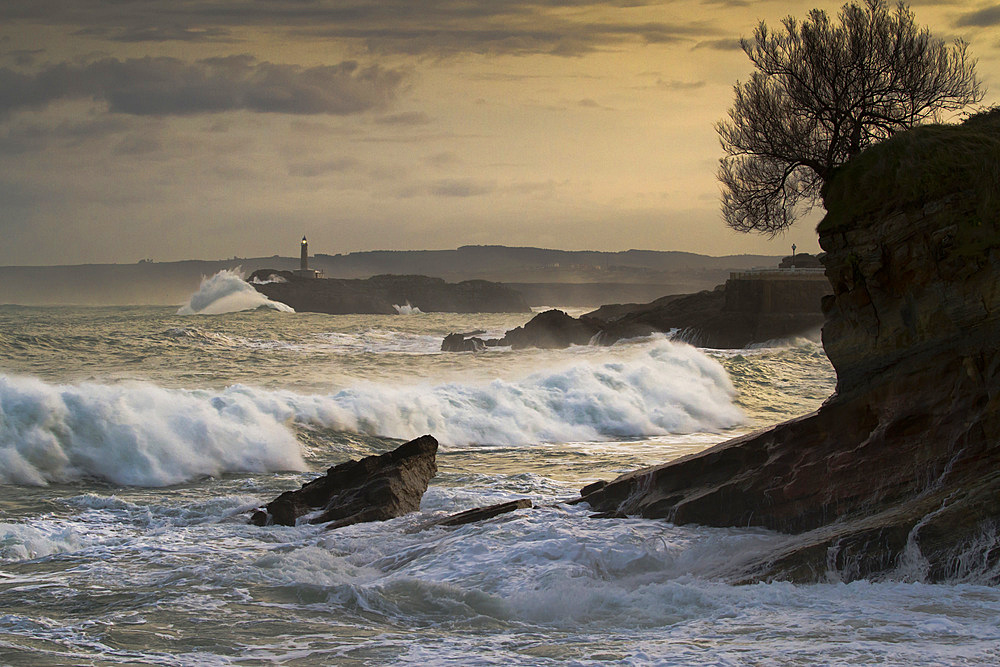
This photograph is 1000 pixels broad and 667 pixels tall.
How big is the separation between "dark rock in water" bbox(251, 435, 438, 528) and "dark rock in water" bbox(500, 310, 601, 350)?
33.3 m

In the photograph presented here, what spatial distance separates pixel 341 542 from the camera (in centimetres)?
991

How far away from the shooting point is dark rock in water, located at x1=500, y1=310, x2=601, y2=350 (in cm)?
4612

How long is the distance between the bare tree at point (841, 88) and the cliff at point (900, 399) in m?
1.96

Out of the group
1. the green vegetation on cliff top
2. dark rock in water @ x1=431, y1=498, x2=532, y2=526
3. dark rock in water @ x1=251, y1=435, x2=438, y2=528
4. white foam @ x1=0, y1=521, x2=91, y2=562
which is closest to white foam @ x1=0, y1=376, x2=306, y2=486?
white foam @ x1=0, y1=521, x2=91, y2=562

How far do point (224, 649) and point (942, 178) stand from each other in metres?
7.39

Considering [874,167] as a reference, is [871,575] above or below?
below

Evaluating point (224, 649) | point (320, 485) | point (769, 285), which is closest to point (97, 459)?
point (320, 485)

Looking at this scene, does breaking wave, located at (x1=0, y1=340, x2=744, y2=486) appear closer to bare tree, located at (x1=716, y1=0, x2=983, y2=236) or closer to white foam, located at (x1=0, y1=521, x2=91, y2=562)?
white foam, located at (x1=0, y1=521, x2=91, y2=562)

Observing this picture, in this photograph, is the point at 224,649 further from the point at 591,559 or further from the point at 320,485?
the point at 320,485

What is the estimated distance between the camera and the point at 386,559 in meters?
9.32

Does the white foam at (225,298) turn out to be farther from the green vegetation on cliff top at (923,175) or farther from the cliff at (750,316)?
the green vegetation on cliff top at (923,175)

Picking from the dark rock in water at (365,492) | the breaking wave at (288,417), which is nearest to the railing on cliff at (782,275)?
the breaking wave at (288,417)

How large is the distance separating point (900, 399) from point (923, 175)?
210cm

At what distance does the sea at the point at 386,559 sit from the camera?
21.5 ft
